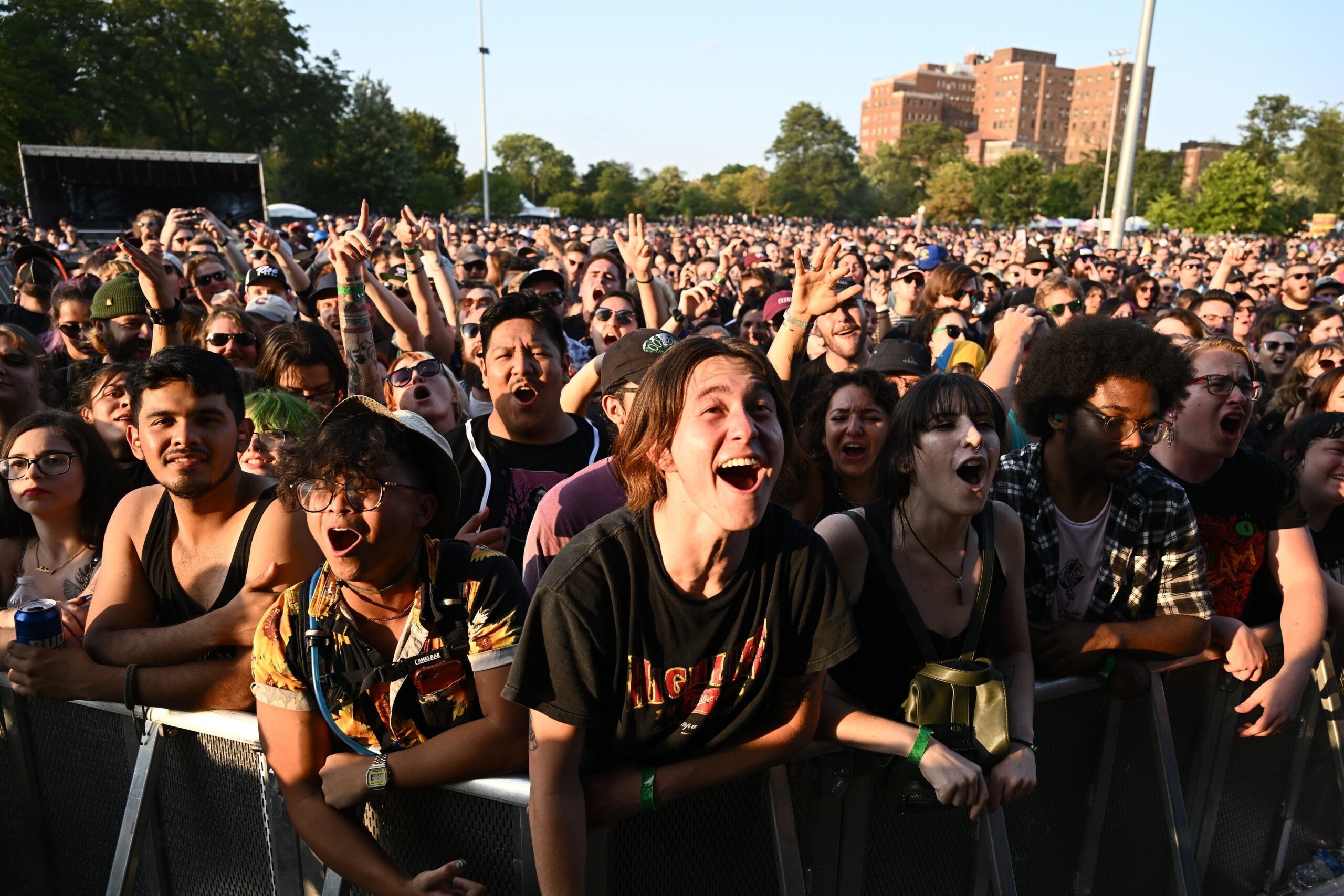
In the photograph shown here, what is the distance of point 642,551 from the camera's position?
2.08m

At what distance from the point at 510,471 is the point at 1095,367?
A: 2059 mm

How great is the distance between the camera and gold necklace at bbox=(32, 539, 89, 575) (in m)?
3.31

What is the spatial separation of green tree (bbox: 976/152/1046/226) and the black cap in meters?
69.3

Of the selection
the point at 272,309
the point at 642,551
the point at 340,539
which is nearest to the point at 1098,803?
the point at 642,551

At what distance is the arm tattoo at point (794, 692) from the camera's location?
7.05 feet

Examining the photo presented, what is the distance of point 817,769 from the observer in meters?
2.41

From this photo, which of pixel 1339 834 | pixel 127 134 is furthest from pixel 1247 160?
pixel 127 134

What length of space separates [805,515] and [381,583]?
1.71m

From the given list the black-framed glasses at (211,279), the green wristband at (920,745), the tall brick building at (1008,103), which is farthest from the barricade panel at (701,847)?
the tall brick building at (1008,103)

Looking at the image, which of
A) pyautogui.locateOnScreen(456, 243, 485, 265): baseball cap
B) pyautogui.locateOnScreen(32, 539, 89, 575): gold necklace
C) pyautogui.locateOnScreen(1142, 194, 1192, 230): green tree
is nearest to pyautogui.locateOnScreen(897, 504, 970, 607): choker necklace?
pyautogui.locateOnScreen(32, 539, 89, 575): gold necklace

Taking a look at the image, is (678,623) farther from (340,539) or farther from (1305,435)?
(1305,435)

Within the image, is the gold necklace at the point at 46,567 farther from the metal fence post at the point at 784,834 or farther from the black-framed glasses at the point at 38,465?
the metal fence post at the point at 784,834

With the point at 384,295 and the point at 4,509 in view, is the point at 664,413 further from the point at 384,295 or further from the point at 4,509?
the point at 384,295

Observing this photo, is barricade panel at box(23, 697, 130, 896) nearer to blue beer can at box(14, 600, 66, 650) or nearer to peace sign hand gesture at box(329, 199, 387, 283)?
blue beer can at box(14, 600, 66, 650)
